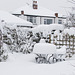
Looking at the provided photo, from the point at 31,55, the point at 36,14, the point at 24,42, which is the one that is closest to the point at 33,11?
the point at 36,14

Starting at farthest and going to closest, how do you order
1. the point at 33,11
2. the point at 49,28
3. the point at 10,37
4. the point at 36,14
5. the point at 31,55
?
1. the point at 33,11
2. the point at 36,14
3. the point at 49,28
4. the point at 10,37
5. the point at 31,55

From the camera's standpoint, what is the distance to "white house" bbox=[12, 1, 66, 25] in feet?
94.9

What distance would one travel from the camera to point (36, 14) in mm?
29766

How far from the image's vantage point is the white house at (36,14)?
94.9 ft

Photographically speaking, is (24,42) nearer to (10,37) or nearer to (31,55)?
(10,37)

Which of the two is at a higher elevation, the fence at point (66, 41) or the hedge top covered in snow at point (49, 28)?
the hedge top covered in snow at point (49, 28)

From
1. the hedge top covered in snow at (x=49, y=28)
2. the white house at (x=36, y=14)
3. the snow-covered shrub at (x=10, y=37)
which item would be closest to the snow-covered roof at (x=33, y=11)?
the white house at (x=36, y=14)

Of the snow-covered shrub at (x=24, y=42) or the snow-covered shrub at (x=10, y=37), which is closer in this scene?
the snow-covered shrub at (x=10, y=37)

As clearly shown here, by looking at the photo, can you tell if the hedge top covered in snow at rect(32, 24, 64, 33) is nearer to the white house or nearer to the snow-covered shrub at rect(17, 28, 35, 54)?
the snow-covered shrub at rect(17, 28, 35, 54)

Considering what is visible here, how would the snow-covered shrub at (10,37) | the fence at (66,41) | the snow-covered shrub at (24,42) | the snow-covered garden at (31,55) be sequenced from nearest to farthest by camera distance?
the snow-covered garden at (31,55), the fence at (66,41), the snow-covered shrub at (10,37), the snow-covered shrub at (24,42)

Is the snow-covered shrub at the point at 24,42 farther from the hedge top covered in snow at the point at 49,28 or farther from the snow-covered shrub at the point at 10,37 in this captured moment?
the hedge top covered in snow at the point at 49,28

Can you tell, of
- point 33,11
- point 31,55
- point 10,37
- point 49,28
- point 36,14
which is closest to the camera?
point 31,55

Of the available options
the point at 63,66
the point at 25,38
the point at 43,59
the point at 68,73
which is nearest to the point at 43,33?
the point at 25,38

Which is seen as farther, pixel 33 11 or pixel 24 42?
pixel 33 11
